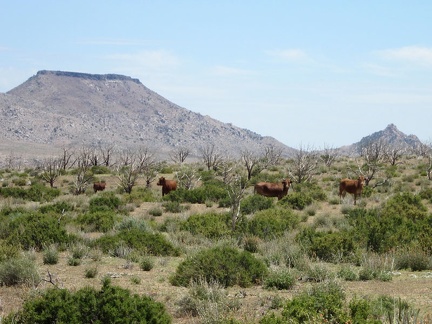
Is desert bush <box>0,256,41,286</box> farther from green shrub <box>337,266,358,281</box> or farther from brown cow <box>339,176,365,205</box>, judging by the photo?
brown cow <box>339,176,365,205</box>

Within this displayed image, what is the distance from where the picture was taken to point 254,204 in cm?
2361

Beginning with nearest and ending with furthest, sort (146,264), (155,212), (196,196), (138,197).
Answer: (146,264), (155,212), (196,196), (138,197)

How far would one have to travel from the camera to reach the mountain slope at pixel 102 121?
14050 centimetres

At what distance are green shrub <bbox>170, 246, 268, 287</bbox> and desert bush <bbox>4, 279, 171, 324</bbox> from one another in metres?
3.02

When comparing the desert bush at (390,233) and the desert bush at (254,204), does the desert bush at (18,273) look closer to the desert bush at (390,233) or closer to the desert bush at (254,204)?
the desert bush at (390,233)

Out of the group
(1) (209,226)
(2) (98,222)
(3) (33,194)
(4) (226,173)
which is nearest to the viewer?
(1) (209,226)

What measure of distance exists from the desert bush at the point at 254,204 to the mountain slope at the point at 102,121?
10286 cm

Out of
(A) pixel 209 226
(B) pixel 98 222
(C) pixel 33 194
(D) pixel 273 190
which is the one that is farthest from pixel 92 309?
(C) pixel 33 194

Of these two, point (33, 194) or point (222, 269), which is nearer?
point (222, 269)

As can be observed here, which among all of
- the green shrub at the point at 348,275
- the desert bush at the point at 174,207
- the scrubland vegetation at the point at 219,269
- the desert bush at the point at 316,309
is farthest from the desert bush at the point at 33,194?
the desert bush at the point at 316,309

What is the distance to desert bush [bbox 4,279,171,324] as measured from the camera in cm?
695

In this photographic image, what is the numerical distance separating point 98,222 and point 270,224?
5.66m

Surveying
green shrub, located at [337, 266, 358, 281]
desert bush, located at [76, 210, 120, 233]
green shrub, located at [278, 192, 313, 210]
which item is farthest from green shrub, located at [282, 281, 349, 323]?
green shrub, located at [278, 192, 313, 210]

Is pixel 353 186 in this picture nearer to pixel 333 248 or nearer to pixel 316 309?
pixel 333 248
